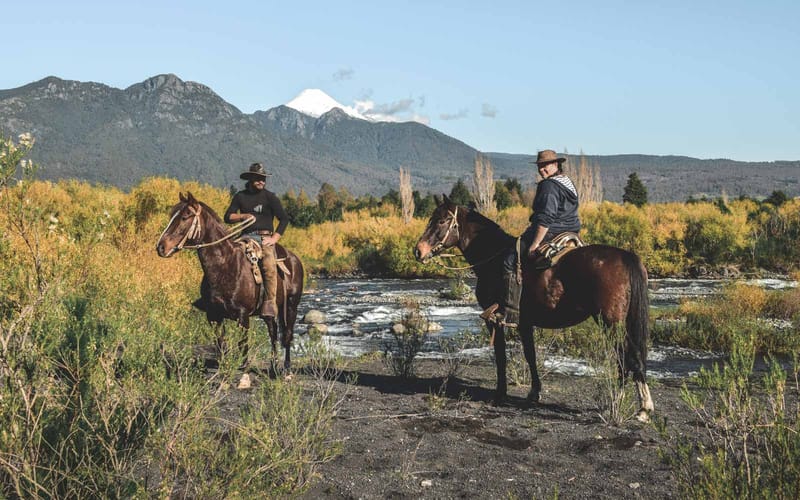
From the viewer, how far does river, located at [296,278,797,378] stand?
12906 millimetres

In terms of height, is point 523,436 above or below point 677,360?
above

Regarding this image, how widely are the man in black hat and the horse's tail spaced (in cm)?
453

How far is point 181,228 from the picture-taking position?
27.0 feet

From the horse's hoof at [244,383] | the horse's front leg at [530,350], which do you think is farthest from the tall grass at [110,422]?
the horse's front leg at [530,350]

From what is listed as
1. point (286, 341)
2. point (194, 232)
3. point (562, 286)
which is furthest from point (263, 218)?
point (562, 286)

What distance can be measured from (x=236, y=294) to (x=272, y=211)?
130 cm

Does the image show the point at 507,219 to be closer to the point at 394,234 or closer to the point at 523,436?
the point at 394,234

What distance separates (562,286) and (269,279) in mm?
3933

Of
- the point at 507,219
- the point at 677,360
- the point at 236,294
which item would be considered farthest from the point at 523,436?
the point at 507,219

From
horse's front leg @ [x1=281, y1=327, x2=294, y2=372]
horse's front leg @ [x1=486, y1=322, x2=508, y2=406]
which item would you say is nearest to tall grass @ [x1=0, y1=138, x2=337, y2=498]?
horse's front leg @ [x1=486, y1=322, x2=508, y2=406]

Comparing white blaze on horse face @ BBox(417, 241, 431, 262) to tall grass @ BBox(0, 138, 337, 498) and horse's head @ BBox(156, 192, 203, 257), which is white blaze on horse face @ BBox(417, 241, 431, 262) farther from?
tall grass @ BBox(0, 138, 337, 498)

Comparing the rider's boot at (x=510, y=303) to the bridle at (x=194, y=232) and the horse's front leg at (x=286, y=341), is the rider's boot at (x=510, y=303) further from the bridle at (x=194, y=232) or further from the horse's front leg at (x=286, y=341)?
the bridle at (x=194, y=232)

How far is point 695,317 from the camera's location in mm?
16375

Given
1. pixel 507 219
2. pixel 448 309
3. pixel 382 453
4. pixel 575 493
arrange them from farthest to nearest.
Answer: pixel 507 219
pixel 448 309
pixel 382 453
pixel 575 493
